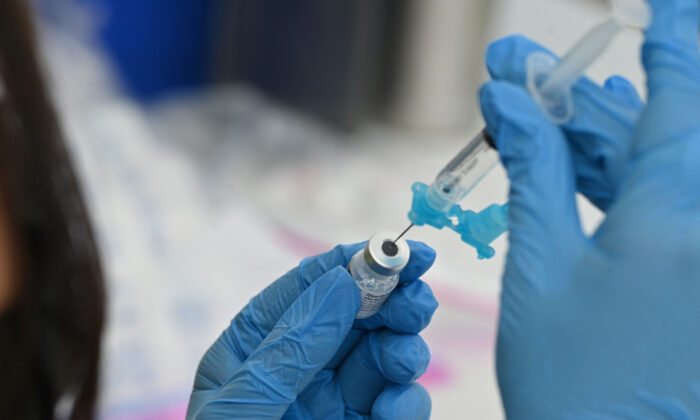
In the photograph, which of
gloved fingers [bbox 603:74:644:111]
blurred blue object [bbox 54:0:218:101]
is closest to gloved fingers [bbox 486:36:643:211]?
gloved fingers [bbox 603:74:644:111]

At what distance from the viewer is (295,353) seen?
555mm

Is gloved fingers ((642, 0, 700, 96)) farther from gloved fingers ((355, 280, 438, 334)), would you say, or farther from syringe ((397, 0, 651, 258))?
gloved fingers ((355, 280, 438, 334))

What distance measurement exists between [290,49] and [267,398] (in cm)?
166

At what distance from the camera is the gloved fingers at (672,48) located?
0.52 metres

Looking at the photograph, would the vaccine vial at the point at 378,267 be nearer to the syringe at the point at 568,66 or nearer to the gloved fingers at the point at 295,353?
the gloved fingers at the point at 295,353

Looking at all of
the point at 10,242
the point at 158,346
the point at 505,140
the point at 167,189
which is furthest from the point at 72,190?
the point at 505,140

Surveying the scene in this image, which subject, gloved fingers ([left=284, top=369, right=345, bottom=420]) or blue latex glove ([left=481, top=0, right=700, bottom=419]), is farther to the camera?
gloved fingers ([left=284, top=369, right=345, bottom=420])

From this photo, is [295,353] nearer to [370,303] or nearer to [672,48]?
[370,303]

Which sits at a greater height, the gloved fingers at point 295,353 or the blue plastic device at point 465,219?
the blue plastic device at point 465,219

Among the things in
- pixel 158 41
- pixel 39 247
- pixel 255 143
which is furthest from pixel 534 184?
pixel 158 41

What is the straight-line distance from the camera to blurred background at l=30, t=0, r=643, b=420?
1.34m

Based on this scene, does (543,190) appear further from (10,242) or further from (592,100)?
(10,242)

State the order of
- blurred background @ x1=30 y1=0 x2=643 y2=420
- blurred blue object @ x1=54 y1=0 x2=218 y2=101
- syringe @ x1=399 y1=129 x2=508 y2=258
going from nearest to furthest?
1. syringe @ x1=399 y1=129 x2=508 y2=258
2. blurred background @ x1=30 y1=0 x2=643 y2=420
3. blurred blue object @ x1=54 y1=0 x2=218 y2=101

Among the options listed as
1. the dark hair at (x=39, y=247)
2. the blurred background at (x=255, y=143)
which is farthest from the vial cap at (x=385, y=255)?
the dark hair at (x=39, y=247)
